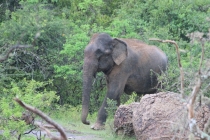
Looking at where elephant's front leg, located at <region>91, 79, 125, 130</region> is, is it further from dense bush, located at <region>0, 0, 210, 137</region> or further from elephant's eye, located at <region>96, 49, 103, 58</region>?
dense bush, located at <region>0, 0, 210, 137</region>

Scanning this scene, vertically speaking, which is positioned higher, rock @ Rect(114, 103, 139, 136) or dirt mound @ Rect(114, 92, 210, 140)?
dirt mound @ Rect(114, 92, 210, 140)

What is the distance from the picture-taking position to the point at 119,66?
15195 millimetres

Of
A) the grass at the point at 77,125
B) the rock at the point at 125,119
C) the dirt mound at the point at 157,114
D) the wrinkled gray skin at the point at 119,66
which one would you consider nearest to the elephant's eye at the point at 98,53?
the wrinkled gray skin at the point at 119,66

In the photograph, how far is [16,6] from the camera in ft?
74.6

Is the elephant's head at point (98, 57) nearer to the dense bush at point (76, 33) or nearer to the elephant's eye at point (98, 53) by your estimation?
the elephant's eye at point (98, 53)

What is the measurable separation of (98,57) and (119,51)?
0.61 metres

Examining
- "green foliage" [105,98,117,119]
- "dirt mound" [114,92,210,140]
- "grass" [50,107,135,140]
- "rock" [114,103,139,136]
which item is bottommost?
"grass" [50,107,135,140]

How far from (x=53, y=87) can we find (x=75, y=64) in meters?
1.13

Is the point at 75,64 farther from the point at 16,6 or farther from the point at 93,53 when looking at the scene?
the point at 16,6

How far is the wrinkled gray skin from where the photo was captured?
14.5m

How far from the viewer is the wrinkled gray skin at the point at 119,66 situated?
47.7 ft

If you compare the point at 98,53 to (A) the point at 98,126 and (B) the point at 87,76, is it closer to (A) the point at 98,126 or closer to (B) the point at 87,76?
(B) the point at 87,76

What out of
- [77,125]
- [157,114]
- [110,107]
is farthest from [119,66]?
[157,114]

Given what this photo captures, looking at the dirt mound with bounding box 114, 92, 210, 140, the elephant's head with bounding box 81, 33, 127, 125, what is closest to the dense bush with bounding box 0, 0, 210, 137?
the elephant's head with bounding box 81, 33, 127, 125
